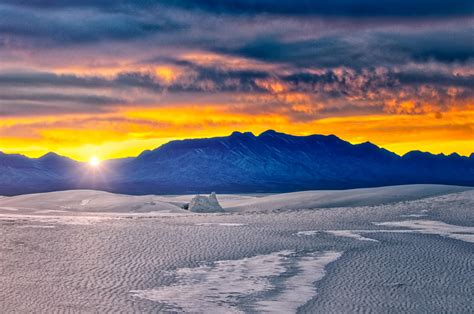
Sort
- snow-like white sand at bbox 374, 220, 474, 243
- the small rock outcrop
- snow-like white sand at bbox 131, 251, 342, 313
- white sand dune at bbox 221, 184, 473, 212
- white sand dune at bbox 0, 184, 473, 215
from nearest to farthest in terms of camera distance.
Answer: snow-like white sand at bbox 131, 251, 342, 313 < snow-like white sand at bbox 374, 220, 474, 243 < the small rock outcrop < white sand dune at bbox 0, 184, 473, 215 < white sand dune at bbox 221, 184, 473, 212

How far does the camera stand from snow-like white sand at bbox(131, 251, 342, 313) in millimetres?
17677

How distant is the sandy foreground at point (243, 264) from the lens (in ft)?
59.7

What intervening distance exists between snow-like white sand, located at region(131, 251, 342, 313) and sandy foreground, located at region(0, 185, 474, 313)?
0.04 metres

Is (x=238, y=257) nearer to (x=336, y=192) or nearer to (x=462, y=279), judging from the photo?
(x=462, y=279)

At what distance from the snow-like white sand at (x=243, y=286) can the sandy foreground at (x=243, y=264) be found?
0.04 metres

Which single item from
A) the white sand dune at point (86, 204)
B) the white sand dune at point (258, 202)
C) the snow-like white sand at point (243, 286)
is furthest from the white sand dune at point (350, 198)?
the snow-like white sand at point (243, 286)

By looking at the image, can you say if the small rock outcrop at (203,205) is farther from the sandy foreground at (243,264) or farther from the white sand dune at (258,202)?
the sandy foreground at (243,264)

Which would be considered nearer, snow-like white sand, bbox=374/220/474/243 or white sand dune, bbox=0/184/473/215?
snow-like white sand, bbox=374/220/474/243

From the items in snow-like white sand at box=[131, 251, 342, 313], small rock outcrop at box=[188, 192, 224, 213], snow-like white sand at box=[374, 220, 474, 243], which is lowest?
snow-like white sand at box=[131, 251, 342, 313]

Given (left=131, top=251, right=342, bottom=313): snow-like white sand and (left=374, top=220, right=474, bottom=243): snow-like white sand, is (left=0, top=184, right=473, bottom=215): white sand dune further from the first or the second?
(left=131, top=251, right=342, bottom=313): snow-like white sand

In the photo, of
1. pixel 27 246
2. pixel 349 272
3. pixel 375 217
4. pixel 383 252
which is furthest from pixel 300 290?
pixel 375 217

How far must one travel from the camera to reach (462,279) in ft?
70.2

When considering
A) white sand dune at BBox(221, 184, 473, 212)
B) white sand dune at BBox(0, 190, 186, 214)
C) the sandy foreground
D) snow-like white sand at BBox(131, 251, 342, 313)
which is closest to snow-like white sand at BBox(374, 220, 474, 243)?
the sandy foreground

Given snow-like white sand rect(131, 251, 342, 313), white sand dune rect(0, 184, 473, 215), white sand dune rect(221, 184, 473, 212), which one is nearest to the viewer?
snow-like white sand rect(131, 251, 342, 313)
